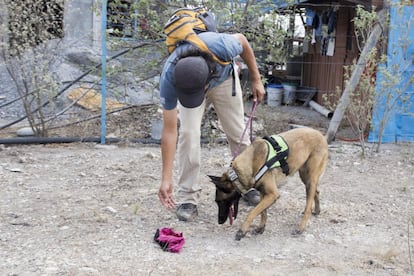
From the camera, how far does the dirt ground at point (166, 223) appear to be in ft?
11.4

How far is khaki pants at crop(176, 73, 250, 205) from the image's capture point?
420 cm

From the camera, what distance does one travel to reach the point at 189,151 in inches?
167

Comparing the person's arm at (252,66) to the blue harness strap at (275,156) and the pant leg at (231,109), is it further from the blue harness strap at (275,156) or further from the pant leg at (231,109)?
the blue harness strap at (275,156)

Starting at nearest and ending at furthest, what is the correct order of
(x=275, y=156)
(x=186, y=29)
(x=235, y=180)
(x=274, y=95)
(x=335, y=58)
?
(x=186, y=29)
(x=235, y=180)
(x=275, y=156)
(x=335, y=58)
(x=274, y=95)

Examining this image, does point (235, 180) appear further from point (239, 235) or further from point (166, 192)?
point (166, 192)

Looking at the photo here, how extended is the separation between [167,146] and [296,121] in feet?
21.1

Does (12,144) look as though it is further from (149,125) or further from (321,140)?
(321,140)

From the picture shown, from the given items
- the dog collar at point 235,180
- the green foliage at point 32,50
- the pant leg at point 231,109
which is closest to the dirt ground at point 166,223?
the dog collar at point 235,180

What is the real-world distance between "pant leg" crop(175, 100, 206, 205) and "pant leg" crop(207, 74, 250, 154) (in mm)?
165

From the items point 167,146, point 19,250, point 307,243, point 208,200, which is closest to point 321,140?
point 307,243

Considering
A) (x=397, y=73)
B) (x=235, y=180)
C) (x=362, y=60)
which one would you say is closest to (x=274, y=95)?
(x=362, y=60)

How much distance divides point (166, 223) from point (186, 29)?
1.63 meters

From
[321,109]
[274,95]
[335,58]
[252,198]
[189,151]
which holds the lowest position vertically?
[252,198]

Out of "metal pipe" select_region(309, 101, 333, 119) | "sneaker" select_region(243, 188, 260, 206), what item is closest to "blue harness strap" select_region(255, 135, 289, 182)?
"sneaker" select_region(243, 188, 260, 206)
